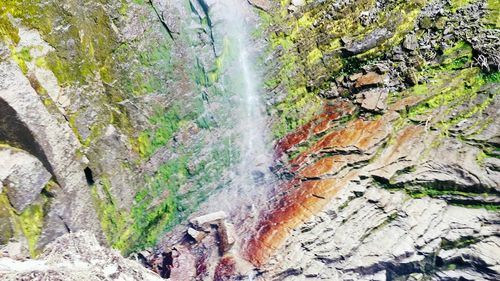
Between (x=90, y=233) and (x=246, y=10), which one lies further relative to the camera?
(x=246, y=10)

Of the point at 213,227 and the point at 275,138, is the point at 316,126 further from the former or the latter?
the point at 213,227

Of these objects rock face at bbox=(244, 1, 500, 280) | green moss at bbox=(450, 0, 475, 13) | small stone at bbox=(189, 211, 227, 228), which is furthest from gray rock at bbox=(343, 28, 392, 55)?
small stone at bbox=(189, 211, 227, 228)

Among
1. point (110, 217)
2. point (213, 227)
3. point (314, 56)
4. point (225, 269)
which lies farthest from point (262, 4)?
point (225, 269)

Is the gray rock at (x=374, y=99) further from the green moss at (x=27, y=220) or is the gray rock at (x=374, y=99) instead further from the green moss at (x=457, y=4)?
the green moss at (x=27, y=220)

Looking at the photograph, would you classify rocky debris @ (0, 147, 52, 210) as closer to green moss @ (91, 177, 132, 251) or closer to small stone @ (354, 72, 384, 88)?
green moss @ (91, 177, 132, 251)

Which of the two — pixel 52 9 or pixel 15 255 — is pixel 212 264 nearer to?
pixel 15 255

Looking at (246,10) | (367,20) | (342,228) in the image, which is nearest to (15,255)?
(342,228)

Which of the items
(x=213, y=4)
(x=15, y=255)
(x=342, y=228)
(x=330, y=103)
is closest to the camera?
(x=15, y=255)
